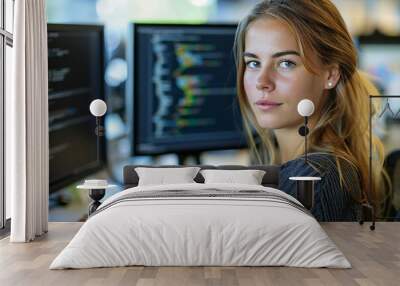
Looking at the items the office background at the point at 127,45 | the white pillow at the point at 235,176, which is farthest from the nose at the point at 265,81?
the white pillow at the point at 235,176

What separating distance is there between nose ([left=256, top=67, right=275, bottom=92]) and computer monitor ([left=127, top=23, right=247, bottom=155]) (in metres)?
0.36

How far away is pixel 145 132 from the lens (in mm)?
8016

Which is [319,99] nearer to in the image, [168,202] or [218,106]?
[218,106]

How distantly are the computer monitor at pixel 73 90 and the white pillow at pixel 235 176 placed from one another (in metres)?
1.43

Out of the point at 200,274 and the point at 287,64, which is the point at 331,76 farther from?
the point at 200,274

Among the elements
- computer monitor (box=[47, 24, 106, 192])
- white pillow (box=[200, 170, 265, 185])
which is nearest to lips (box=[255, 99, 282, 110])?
white pillow (box=[200, 170, 265, 185])

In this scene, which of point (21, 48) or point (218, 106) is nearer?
point (21, 48)

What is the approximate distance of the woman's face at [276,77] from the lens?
773 cm

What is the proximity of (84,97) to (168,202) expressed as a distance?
3070 millimetres

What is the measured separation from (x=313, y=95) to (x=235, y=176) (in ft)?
4.60

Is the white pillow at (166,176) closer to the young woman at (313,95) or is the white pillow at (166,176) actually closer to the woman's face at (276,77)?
the young woman at (313,95)

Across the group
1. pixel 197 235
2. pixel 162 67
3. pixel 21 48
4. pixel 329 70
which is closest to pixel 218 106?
pixel 162 67

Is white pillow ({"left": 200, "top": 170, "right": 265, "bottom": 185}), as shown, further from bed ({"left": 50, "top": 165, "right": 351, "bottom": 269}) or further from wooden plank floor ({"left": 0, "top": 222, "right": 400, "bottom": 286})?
bed ({"left": 50, "top": 165, "right": 351, "bottom": 269})

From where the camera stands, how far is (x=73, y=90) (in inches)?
316
